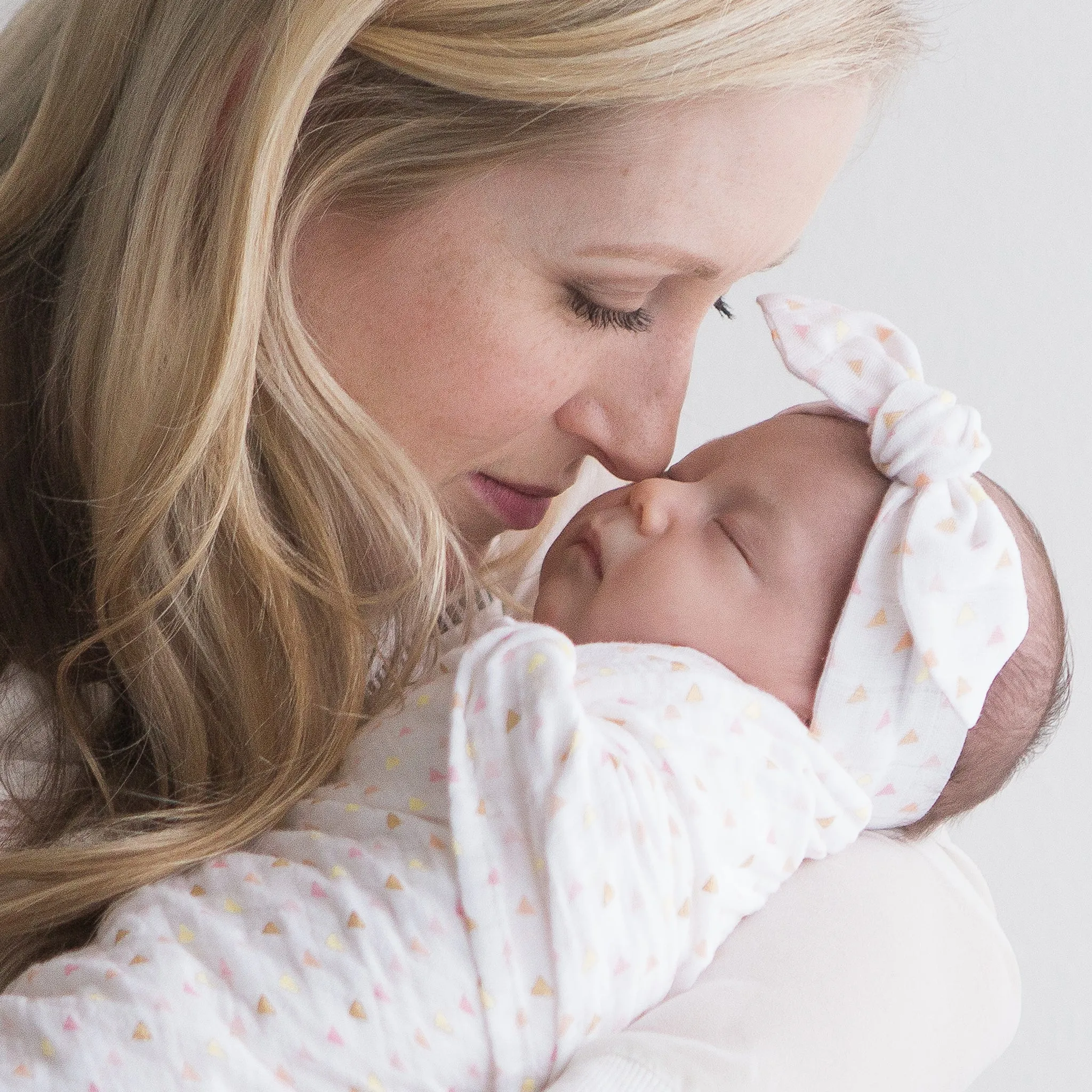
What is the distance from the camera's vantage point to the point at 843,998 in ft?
3.43

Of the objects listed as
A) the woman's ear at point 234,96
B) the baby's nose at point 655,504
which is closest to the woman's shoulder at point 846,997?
the baby's nose at point 655,504

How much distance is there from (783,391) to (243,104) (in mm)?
1365

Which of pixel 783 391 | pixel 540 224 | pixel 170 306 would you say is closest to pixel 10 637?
pixel 170 306

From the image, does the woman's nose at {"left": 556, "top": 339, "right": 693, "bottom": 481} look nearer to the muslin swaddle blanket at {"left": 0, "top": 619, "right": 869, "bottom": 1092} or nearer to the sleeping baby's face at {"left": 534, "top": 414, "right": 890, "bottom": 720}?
the sleeping baby's face at {"left": 534, "top": 414, "right": 890, "bottom": 720}

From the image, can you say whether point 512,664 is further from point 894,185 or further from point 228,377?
point 894,185

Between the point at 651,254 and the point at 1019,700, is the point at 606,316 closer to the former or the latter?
the point at 651,254

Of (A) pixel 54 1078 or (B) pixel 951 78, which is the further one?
(B) pixel 951 78

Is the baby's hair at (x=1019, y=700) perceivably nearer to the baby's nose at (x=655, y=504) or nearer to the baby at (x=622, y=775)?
the baby at (x=622, y=775)

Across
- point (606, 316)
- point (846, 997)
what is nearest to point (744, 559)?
point (606, 316)

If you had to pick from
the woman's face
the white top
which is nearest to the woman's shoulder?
the white top

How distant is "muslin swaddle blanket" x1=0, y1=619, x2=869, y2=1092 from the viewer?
90cm

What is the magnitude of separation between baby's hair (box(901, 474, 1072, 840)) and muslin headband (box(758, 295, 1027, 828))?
3 cm

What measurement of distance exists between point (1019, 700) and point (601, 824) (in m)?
0.47

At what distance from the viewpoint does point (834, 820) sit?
3.75ft
